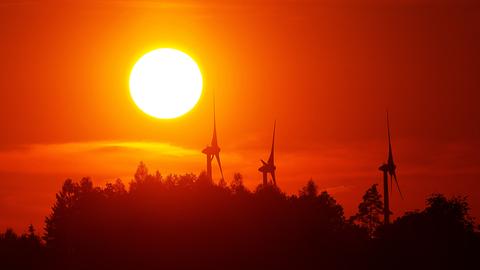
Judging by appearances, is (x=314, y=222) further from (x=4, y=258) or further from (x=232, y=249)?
(x=4, y=258)

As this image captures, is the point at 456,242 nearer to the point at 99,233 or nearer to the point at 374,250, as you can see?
the point at 374,250

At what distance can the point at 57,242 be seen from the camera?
523ft

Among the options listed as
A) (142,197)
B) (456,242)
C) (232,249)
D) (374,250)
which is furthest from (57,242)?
(456,242)

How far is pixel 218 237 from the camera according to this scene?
144000 millimetres

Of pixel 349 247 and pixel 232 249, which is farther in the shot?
pixel 349 247

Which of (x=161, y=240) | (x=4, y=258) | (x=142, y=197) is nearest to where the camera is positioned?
(x=161, y=240)

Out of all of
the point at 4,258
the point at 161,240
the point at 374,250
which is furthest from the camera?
the point at 4,258

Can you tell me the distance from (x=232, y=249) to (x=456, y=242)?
37643 millimetres

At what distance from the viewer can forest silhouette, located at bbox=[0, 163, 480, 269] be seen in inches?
5536

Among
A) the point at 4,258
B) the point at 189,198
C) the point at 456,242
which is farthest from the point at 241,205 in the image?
the point at 4,258

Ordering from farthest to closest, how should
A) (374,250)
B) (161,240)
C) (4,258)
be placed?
(4,258) → (374,250) → (161,240)

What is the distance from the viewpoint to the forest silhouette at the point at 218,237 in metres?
141

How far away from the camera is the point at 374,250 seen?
162m

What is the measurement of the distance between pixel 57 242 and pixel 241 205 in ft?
79.0
